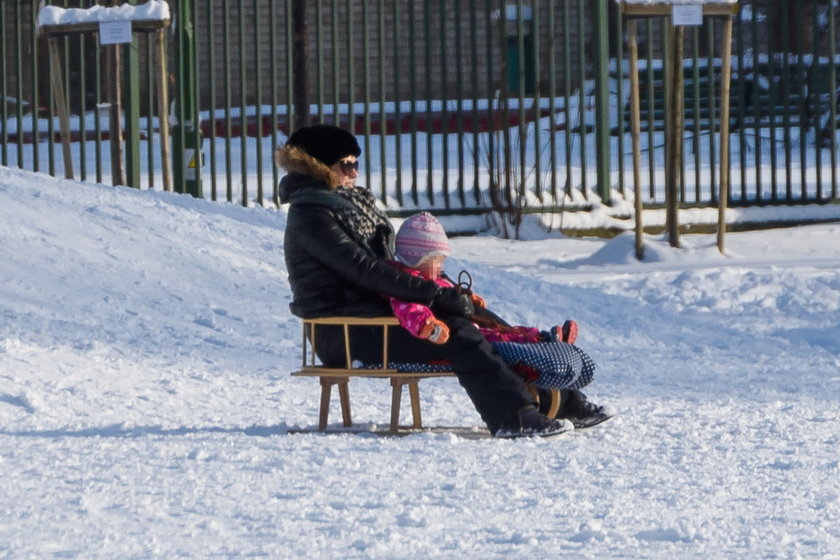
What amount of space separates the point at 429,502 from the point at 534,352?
1.22 m

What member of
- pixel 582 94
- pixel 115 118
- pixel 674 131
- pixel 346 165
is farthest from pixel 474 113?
pixel 346 165

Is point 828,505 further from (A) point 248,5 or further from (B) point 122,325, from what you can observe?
(A) point 248,5

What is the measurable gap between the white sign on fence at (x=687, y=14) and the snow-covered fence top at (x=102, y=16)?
12.0 feet

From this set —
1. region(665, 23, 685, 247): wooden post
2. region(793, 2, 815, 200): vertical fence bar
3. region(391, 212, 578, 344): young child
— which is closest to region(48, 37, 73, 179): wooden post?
region(665, 23, 685, 247): wooden post

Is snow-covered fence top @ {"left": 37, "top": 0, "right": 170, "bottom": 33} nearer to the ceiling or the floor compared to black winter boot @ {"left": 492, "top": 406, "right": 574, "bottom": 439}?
nearer to the ceiling

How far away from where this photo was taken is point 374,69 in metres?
21.9

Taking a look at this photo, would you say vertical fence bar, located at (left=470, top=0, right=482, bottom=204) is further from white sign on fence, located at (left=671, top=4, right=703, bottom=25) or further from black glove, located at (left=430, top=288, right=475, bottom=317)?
black glove, located at (left=430, top=288, right=475, bottom=317)

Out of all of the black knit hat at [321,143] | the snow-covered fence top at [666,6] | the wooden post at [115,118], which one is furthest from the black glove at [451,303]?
the wooden post at [115,118]

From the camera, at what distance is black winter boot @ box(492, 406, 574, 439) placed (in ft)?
17.8

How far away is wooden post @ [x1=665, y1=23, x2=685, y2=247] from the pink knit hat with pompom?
6058 mm

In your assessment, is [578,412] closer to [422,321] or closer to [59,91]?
[422,321]

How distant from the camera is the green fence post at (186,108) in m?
12.3

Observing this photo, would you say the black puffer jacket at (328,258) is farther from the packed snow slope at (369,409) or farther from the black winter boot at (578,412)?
the black winter boot at (578,412)

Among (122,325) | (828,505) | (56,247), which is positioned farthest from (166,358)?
(828,505)
